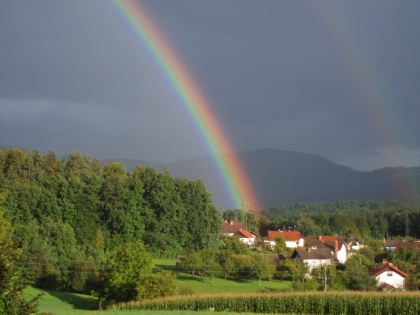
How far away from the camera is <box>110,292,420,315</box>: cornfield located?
29438mm

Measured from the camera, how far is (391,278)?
164 feet

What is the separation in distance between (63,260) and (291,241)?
5335 cm

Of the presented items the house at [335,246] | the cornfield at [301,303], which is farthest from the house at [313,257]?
the cornfield at [301,303]

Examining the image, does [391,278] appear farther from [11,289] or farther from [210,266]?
[11,289]

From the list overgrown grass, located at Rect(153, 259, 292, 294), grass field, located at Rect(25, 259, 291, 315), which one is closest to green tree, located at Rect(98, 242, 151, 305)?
grass field, located at Rect(25, 259, 291, 315)

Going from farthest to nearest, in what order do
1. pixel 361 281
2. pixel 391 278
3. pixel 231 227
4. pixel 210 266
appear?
pixel 231 227, pixel 210 266, pixel 391 278, pixel 361 281

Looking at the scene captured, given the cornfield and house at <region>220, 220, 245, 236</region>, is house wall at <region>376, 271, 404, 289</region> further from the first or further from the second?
house at <region>220, 220, 245, 236</region>

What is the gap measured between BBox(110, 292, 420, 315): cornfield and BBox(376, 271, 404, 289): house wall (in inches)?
790

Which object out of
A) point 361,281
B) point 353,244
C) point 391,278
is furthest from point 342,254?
point 361,281

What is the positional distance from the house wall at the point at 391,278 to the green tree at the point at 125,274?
20776 mm

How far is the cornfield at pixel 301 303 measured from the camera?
29.4 metres

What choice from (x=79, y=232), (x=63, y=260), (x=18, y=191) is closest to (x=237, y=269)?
(x=63, y=260)

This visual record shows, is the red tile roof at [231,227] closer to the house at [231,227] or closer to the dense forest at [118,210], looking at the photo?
the house at [231,227]

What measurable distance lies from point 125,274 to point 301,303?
1452 centimetres
